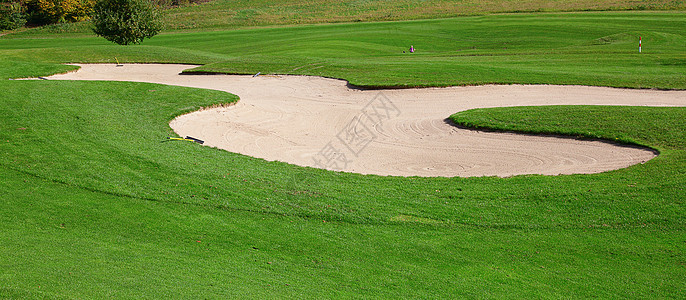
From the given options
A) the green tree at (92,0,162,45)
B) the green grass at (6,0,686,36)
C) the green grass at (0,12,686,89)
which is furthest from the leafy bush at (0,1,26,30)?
the green tree at (92,0,162,45)

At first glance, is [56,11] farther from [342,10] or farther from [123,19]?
[123,19]

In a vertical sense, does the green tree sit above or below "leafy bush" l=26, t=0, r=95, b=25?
below

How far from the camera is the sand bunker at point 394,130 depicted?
571 inches

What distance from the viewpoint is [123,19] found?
30.6 m

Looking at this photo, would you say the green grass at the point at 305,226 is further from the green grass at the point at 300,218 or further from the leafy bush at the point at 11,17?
the leafy bush at the point at 11,17

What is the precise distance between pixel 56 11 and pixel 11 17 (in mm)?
5216

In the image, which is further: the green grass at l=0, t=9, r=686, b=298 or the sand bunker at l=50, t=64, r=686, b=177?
the sand bunker at l=50, t=64, r=686, b=177

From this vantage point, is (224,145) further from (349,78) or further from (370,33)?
(370,33)

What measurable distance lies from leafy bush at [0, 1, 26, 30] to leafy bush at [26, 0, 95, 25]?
1669mm

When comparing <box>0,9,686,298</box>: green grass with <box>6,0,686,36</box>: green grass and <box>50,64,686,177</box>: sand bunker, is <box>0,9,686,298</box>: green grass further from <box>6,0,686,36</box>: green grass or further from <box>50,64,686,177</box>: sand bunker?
<box>6,0,686,36</box>: green grass

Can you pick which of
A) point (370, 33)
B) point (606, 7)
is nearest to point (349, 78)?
point (370, 33)

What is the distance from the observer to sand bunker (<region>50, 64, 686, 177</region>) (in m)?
14.5

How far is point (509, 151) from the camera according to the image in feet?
50.2

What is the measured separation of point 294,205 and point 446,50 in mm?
30491
